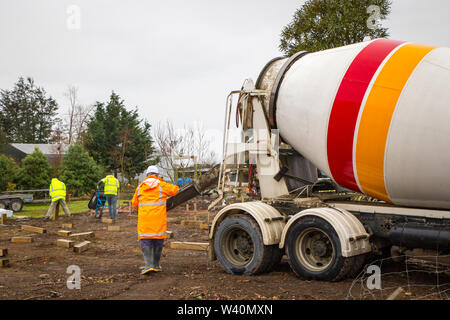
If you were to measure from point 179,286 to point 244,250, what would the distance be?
1.37 m

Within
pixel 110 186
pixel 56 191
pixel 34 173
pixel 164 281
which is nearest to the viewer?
pixel 164 281

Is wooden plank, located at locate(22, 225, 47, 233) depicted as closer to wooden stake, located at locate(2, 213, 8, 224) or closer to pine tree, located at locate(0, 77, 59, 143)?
wooden stake, located at locate(2, 213, 8, 224)

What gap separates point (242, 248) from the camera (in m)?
6.81

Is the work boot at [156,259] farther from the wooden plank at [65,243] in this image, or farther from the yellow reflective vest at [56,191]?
the yellow reflective vest at [56,191]

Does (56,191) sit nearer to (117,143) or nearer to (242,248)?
(242,248)

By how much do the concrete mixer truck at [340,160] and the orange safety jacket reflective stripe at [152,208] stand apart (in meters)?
0.93

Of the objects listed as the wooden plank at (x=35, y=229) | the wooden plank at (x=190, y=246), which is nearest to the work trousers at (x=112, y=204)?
the wooden plank at (x=35, y=229)

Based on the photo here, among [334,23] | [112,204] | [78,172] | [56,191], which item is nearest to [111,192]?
[112,204]

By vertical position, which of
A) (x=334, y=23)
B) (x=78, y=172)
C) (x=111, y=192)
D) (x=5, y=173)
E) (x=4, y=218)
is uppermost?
(x=334, y=23)

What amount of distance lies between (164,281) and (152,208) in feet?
3.98

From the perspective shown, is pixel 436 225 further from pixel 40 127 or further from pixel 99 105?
pixel 40 127

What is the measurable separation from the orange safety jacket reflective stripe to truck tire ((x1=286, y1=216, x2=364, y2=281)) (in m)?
2.11

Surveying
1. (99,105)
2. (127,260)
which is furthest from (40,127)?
(127,260)
